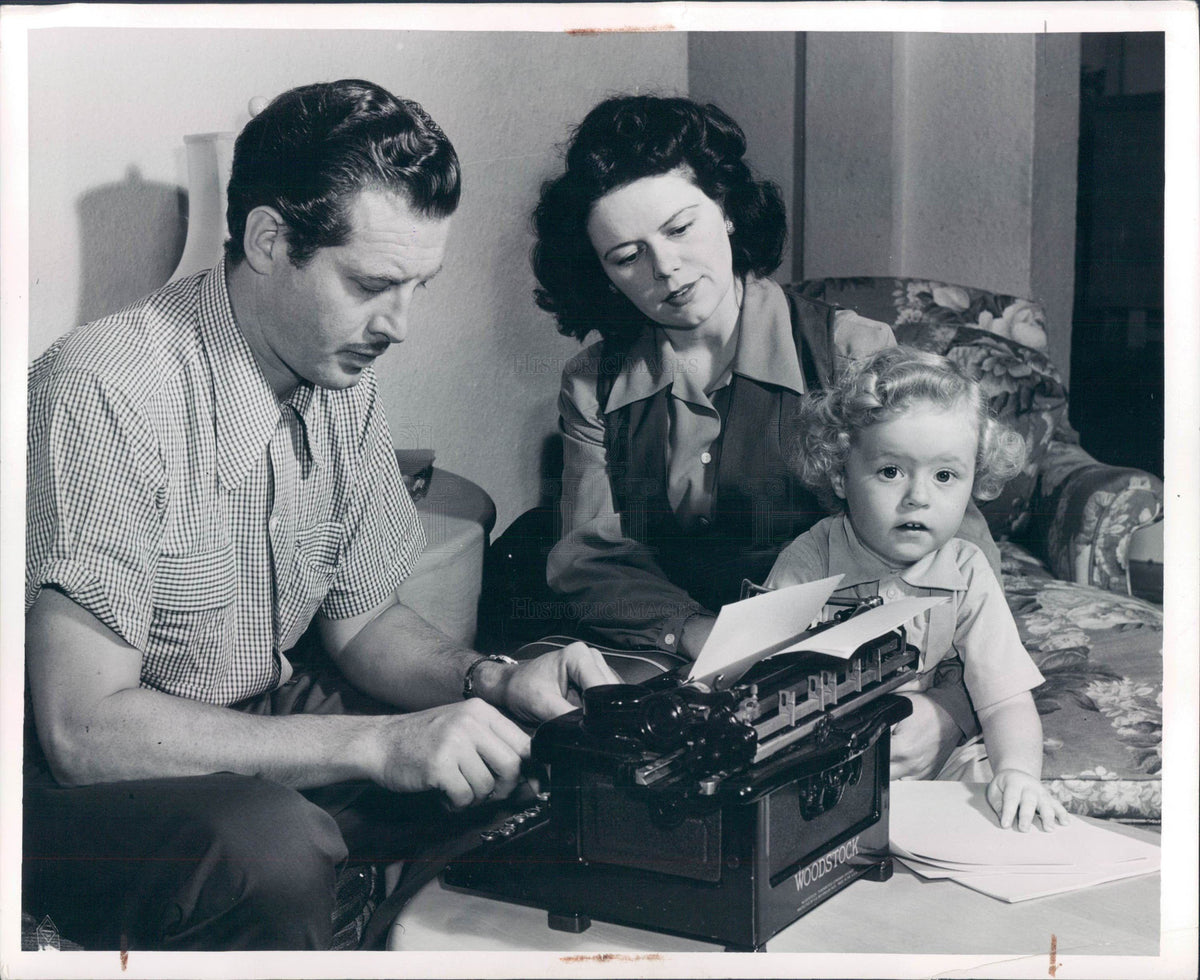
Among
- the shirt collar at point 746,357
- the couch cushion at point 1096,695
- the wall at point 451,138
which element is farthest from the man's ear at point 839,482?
the wall at point 451,138

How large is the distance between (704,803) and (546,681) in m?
0.35

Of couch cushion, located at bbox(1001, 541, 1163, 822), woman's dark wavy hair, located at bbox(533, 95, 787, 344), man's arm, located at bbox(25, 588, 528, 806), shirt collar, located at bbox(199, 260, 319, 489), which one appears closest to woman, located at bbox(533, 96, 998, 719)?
woman's dark wavy hair, located at bbox(533, 95, 787, 344)

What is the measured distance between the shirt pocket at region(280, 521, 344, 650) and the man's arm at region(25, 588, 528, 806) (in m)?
0.12

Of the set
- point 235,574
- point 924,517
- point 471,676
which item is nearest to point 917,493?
point 924,517

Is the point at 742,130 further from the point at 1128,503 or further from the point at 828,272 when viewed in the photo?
the point at 1128,503

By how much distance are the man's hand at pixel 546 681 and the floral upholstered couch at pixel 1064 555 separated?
49 centimetres

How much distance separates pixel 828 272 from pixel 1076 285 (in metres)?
0.33

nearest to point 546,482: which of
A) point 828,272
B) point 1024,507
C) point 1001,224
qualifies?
point 828,272

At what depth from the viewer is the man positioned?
3.73 ft

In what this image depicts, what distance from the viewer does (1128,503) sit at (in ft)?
4.46

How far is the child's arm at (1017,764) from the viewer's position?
1192mm

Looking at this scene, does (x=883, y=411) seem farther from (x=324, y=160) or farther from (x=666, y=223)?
(x=324, y=160)

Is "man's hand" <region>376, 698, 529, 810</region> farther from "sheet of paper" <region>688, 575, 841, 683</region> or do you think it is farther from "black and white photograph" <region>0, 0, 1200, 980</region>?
"sheet of paper" <region>688, 575, 841, 683</region>

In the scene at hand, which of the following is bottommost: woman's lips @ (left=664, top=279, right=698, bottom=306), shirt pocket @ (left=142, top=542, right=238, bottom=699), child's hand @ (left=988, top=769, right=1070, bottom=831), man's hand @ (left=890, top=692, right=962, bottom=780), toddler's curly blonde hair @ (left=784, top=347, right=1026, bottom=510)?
child's hand @ (left=988, top=769, right=1070, bottom=831)
